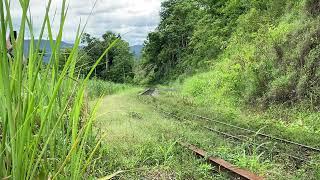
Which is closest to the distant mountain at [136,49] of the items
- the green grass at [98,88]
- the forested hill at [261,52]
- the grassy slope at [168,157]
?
the green grass at [98,88]

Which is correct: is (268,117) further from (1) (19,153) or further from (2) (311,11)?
(1) (19,153)

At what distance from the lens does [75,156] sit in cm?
164

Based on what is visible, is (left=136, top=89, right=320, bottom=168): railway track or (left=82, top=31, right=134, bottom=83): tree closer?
(left=82, top=31, right=134, bottom=83): tree

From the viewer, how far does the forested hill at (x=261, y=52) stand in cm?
1334

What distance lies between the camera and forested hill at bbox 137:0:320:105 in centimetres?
1334

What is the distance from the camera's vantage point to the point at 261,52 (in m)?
16.0

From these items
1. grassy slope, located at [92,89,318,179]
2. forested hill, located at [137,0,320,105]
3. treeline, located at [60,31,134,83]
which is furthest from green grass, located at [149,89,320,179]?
treeline, located at [60,31,134,83]

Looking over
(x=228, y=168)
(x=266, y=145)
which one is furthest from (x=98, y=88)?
(x=228, y=168)

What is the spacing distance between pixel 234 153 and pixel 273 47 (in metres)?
9.13

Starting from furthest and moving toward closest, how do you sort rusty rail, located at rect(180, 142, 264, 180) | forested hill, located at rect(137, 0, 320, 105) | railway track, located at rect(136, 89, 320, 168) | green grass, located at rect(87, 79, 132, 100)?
1. forested hill, located at rect(137, 0, 320, 105)
2. railway track, located at rect(136, 89, 320, 168)
3. rusty rail, located at rect(180, 142, 264, 180)
4. green grass, located at rect(87, 79, 132, 100)

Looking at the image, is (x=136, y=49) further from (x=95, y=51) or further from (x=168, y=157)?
(x=168, y=157)

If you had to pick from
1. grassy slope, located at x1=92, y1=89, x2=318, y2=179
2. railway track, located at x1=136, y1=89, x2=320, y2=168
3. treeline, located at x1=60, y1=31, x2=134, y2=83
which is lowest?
railway track, located at x1=136, y1=89, x2=320, y2=168

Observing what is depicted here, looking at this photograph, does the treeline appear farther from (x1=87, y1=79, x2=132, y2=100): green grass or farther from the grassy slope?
the grassy slope

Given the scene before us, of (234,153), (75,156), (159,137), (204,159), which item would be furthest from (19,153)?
(159,137)
